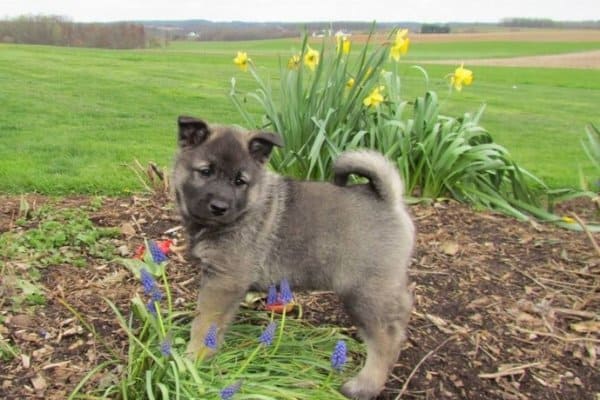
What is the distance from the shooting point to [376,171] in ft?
11.8

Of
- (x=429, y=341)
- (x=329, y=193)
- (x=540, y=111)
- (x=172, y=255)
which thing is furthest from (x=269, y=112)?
(x=540, y=111)

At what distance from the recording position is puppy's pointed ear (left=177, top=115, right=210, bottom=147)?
3666 millimetres

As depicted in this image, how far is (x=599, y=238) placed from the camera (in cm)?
566

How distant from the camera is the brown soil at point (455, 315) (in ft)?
11.9

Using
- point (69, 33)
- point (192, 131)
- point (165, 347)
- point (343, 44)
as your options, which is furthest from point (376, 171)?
point (69, 33)

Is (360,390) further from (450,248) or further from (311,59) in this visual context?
(311,59)

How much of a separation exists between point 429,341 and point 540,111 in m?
12.9

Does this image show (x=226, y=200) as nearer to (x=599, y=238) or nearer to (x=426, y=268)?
(x=426, y=268)

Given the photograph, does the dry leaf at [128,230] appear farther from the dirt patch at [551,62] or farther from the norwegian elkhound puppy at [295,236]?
the dirt patch at [551,62]

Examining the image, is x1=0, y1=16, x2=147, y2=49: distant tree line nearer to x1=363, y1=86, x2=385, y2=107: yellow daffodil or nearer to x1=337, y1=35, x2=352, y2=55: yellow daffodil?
x1=337, y1=35, x2=352, y2=55: yellow daffodil

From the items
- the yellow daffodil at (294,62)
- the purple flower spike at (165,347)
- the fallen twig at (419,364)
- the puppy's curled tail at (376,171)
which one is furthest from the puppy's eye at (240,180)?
the yellow daffodil at (294,62)

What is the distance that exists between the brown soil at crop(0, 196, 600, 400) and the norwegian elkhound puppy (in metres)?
0.43

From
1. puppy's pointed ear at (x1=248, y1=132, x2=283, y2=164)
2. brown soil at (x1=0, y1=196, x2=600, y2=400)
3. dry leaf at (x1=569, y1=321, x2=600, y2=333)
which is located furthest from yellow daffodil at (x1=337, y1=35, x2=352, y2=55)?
dry leaf at (x1=569, y1=321, x2=600, y2=333)

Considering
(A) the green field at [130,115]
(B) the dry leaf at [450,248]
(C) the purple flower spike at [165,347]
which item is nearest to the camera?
(C) the purple flower spike at [165,347]
